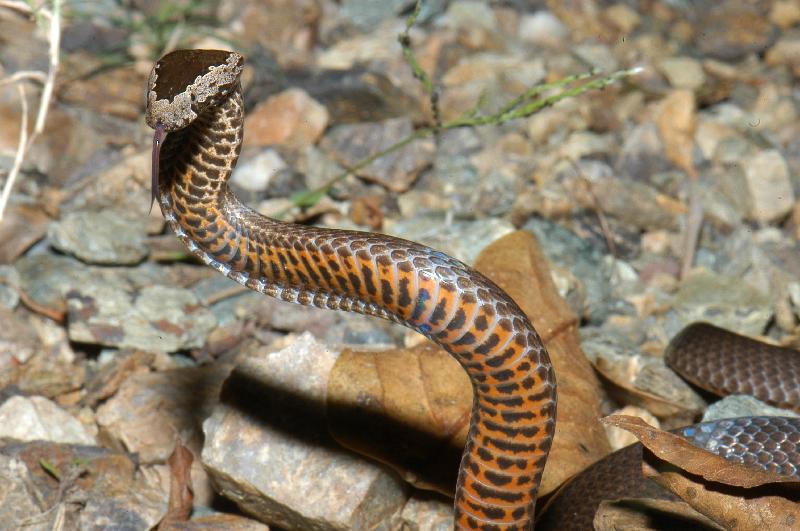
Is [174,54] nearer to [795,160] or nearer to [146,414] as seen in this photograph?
[146,414]

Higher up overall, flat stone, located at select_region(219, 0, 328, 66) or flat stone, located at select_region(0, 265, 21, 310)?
flat stone, located at select_region(219, 0, 328, 66)

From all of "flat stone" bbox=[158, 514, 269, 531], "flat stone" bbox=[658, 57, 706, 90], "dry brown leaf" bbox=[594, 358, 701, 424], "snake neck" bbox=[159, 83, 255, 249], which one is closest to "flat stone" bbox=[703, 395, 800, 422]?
"dry brown leaf" bbox=[594, 358, 701, 424]

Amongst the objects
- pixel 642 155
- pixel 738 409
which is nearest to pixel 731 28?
pixel 642 155

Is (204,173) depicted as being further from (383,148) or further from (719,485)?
(383,148)

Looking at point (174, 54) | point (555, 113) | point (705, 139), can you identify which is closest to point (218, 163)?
point (174, 54)

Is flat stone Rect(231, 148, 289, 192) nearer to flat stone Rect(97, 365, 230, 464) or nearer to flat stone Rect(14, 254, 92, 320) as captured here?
flat stone Rect(14, 254, 92, 320)

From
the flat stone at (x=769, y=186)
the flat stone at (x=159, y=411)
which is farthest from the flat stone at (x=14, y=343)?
the flat stone at (x=769, y=186)

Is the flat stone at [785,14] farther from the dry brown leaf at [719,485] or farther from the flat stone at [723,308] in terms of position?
the dry brown leaf at [719,485]
